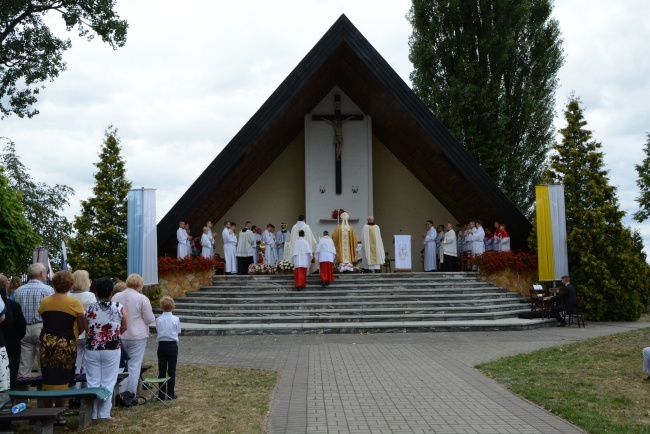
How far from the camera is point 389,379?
8281 millimetres

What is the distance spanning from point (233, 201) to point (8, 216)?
28.8ft

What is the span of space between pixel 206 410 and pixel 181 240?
12.4 meters

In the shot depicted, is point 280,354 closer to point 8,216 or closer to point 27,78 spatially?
point 8,216

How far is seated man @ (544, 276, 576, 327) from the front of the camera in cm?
1532

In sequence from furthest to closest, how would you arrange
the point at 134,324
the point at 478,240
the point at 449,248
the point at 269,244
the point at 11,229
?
the point at 269,244 < the point at 449,248 < the point at 478,240 < the point at 11,229 < the point at 134,324

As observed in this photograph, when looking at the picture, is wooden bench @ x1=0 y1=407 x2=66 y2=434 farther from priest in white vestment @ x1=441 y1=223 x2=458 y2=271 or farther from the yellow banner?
priest in white vestment @ x1=441 y1=223 x2=458 y2=271

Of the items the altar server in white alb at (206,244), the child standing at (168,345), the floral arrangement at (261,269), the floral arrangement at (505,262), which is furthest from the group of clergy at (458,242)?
the child standing at (168,345)

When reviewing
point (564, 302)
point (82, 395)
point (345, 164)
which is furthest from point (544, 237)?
point (82, 395)

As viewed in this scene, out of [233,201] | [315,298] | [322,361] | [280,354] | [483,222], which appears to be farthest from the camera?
[233,201]

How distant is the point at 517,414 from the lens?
6324 mm

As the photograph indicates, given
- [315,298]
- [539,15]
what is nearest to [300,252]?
[315,298]

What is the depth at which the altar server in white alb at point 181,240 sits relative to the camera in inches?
727

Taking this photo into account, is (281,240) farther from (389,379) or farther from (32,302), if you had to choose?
(32,302)

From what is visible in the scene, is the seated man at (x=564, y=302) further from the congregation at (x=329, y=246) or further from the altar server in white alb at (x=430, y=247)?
the altar server in white alb at (x=430, y=247)
